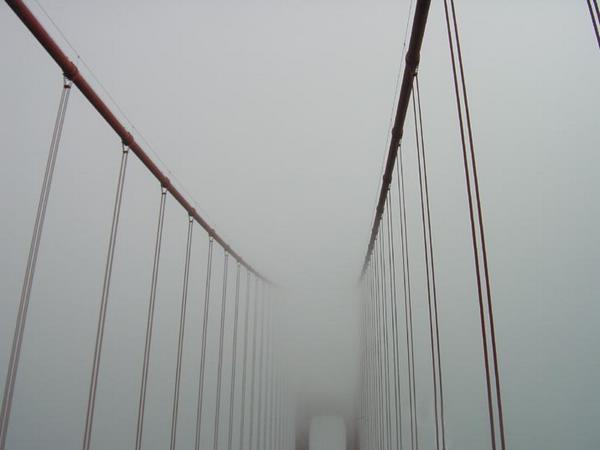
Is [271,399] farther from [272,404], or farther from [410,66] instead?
[410,66]

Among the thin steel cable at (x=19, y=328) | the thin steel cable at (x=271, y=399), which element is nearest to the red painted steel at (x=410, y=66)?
the thin steel cable at (x=19, y=328)

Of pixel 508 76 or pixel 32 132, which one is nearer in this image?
pixel 32 132

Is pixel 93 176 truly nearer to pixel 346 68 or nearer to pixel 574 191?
pixel 346 68

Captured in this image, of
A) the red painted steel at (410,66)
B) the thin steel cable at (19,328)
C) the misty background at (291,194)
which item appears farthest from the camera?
the misty background at (291,194)

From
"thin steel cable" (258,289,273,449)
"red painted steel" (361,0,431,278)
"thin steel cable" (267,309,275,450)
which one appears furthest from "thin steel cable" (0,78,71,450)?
"thin steel cable" (267,309,275,450)

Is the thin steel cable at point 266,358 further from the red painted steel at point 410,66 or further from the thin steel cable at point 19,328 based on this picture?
the thin steel cable at point 19,328

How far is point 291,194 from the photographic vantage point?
904 centimetres

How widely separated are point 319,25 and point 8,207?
6.37m

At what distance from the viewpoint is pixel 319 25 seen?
8.21 meters

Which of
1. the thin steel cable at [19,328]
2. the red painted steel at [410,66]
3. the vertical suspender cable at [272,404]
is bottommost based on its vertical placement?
the vertical suspender cable at [272,404]

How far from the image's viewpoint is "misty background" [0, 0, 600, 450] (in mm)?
7004

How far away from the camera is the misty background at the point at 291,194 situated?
7.00m

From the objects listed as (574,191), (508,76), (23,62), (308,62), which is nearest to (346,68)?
(308,62)

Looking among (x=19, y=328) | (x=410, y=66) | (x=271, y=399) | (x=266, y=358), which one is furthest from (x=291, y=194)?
(x=19, y=328)
